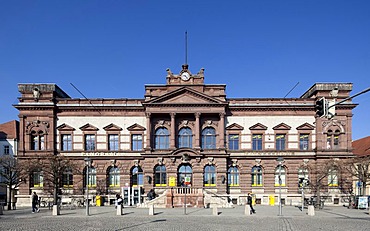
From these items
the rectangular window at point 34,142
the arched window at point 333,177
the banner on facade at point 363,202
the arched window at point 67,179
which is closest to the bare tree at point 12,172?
the rectangular window at point 34,142

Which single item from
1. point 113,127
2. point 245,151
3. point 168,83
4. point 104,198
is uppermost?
point 168,83

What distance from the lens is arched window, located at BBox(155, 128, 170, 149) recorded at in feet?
152

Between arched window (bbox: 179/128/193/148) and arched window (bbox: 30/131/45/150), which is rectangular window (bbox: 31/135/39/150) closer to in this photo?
arched window (bbox: 30/131/45/150)

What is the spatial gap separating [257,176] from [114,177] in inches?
714

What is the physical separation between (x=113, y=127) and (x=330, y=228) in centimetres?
3052

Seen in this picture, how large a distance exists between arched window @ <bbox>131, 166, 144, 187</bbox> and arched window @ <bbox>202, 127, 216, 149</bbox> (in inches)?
340

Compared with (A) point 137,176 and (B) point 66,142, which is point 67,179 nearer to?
(B) point 66,142

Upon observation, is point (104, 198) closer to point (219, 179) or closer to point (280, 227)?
point (219, 179)

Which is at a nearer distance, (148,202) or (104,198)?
(148,202)

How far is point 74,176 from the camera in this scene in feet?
150

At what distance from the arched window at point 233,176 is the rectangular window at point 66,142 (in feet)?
67.3

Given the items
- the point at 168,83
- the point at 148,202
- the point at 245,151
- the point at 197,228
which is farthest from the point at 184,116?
the point at 197,228

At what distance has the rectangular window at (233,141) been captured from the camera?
4681 cm

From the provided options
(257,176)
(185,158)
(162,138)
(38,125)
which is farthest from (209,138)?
(38,125)
